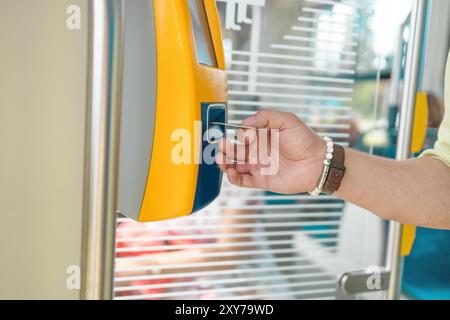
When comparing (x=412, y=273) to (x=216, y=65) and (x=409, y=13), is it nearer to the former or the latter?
(x=409, y=13)

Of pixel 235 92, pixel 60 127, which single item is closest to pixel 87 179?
pixel 60 127

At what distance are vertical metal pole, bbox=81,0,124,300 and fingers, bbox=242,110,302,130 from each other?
0.30m

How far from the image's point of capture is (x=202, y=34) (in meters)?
0.93

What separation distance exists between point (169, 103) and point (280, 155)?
34 centimetres

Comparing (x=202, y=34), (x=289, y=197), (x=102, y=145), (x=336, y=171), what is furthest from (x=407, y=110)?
(x=102, y=145)

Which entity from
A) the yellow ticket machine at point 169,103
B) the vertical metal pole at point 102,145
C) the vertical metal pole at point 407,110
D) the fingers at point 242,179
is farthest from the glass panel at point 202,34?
the vertical metal pole at point 407,110

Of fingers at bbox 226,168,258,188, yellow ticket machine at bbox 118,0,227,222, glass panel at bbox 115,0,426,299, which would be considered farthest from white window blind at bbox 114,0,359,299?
yellow ticket machine at bbox 118,0,227,222

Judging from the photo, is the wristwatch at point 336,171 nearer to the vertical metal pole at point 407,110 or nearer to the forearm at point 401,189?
the forearm at point 401,189

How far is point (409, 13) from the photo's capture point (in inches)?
65.9

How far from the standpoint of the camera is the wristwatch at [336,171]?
3.51 ft

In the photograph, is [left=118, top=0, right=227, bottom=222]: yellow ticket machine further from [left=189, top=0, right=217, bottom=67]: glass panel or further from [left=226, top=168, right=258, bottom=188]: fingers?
[left=226, top=168, right=258, bottom=188]: fingers

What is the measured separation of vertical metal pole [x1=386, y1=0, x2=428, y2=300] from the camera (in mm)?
1521

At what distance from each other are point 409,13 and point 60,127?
→ 1.19m

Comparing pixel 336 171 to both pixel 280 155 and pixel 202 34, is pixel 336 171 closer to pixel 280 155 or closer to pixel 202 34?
pixel 280 155
